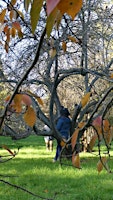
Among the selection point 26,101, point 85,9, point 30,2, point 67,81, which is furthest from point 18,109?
point 67,81

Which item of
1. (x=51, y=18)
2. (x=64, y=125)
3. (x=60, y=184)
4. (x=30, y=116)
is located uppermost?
(x=64, y=125)

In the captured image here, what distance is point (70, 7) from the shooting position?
0.73m

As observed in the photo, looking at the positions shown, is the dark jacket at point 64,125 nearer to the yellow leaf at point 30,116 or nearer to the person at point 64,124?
the person at point 64,124

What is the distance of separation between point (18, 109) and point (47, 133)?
9.78 metres

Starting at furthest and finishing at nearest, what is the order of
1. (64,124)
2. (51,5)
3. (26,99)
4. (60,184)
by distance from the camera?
(64,124) → (60,184) → (26,99) → (51,5)

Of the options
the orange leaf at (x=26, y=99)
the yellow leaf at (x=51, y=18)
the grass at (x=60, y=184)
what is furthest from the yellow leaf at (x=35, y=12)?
the grass at (x=60, y=184)

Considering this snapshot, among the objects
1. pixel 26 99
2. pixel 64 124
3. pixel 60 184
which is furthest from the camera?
pixel 64 124

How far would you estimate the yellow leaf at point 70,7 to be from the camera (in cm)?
71

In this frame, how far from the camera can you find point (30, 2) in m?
0.82

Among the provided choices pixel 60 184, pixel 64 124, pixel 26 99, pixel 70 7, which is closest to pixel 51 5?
pixel 70 7

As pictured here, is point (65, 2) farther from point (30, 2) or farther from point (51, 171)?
point (51, 171)

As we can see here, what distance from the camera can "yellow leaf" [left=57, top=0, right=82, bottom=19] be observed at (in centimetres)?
71

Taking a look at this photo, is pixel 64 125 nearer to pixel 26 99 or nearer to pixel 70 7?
A: pixel 26 99

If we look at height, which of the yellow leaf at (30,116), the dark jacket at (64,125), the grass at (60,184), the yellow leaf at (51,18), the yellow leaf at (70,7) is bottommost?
the grass at (60,184)
